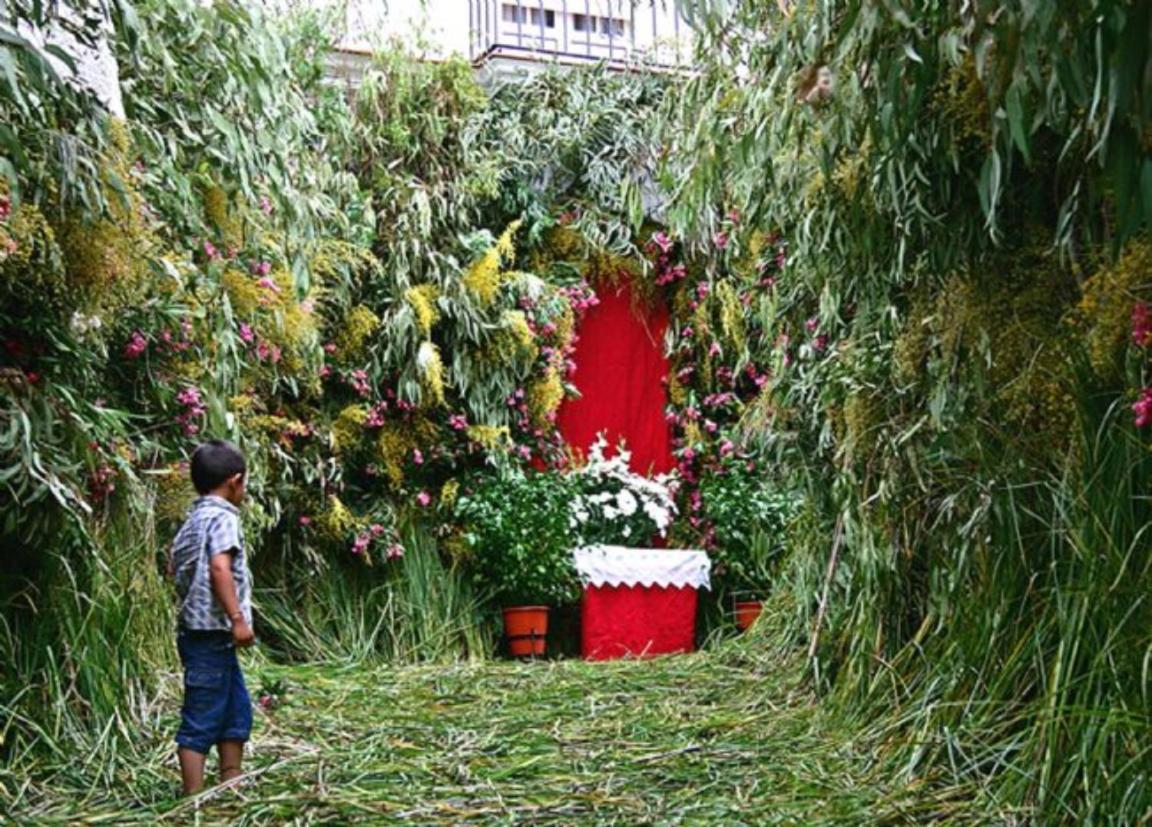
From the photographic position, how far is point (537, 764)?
3840 mm

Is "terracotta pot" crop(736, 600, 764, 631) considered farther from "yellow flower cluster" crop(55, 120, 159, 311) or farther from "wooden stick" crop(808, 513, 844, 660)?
"yellow flower cluster" crop(55, 120, 159, 311)

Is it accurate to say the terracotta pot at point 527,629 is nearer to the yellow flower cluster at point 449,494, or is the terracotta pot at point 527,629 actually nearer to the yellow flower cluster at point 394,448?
the yellow flower cluster at point 449,494

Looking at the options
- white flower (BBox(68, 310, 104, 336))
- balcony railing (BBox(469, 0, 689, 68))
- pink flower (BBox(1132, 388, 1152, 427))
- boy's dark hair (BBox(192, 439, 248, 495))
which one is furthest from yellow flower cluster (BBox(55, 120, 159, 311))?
balcony railing (BBox(469, 0, 689, 68))

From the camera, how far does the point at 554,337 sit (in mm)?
7664

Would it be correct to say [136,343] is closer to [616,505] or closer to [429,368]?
[429,368]

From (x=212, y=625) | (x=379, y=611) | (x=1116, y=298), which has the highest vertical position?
(x=1116, y=298)

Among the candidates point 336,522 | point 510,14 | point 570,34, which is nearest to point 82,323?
point 336,522

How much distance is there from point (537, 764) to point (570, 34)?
6.34 m

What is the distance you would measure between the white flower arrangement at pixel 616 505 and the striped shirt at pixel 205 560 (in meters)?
3.68

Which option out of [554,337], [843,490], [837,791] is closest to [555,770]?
[837,791]

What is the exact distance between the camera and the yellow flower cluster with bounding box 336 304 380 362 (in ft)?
23.0

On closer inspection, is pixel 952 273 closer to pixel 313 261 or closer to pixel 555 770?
pixel 555 770

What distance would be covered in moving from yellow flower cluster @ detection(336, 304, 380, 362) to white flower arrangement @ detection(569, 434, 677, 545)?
129cm

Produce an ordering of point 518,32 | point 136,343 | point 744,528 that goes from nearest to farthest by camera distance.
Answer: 1. point 136,343
2. point 744,528
3. point 518,32
